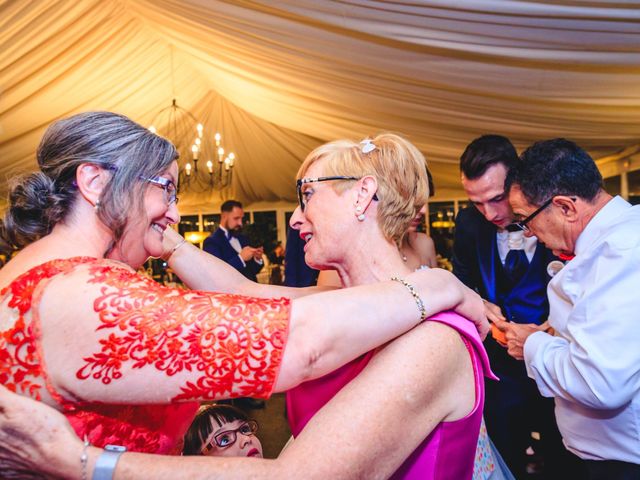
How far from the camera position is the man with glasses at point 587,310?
154cm

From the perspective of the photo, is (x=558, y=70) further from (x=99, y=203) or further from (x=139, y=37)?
(x=139, y=37)

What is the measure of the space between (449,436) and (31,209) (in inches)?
43.1

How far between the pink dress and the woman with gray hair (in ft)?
0.41

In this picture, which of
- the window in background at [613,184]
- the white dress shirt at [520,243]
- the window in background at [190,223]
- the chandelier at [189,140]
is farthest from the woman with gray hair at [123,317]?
the window in background at [190,223]

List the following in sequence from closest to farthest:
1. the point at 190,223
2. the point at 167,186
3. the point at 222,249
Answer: the point at 167,186
the point at 222,249
the point at 190,223

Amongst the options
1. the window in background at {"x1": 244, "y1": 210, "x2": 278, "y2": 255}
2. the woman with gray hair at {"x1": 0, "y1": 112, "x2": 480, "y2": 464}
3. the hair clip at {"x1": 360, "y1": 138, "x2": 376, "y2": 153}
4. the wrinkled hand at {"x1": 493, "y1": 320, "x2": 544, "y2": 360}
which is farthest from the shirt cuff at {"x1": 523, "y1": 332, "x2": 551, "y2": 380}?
the window in background at {"x1": 244, "y1": 210, "x2": 278, "y2": 255}

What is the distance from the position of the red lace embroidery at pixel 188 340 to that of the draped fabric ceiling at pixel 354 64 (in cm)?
262

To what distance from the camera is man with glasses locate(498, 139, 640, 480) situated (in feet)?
5.07

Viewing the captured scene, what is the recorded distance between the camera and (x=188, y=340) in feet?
2.77

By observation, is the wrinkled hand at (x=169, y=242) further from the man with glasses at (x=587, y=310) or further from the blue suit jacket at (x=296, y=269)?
the blue suit jacket at (x=296, y=269)

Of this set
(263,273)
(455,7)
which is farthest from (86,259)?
(263,273)

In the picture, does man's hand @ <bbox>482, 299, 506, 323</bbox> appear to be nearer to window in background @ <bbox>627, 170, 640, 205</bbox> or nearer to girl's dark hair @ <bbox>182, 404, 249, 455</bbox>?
girl's dark hair @ <bbox>182, 404, 249, 455</bbox>

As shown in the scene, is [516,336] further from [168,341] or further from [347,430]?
[168,341]

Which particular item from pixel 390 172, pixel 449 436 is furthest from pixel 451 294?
pixel 390 172
